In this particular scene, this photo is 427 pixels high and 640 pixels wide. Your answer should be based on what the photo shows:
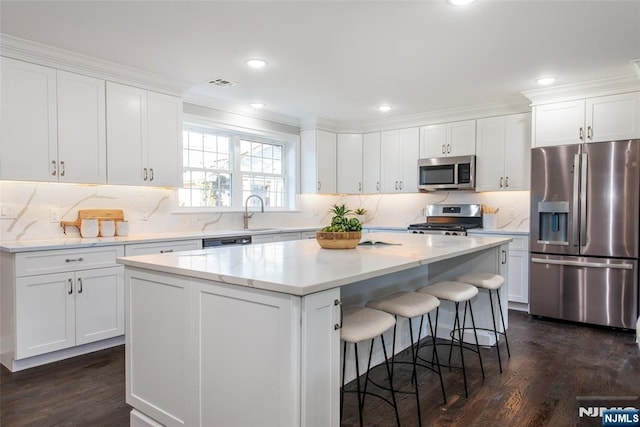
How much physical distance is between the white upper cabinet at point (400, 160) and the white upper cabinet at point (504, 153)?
0.84 metres

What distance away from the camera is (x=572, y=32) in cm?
281

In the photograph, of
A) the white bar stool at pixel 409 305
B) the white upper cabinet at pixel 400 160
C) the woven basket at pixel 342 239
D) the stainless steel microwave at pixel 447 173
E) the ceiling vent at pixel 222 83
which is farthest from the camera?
the white upper cabinet at pixel 400 160

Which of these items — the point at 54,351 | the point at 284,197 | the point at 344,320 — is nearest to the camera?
the point at 344,320

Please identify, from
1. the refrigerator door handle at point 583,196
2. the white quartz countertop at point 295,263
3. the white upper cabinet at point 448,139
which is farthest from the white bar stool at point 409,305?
the white upper cabinet at point 448,139

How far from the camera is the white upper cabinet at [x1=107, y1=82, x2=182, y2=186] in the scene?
359 cm

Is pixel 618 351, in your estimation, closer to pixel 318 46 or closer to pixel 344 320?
pixel 344 320

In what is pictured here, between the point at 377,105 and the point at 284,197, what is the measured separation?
6.15 ft

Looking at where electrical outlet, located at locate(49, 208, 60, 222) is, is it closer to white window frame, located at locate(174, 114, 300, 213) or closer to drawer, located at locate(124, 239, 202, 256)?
drawer, located at locate(124, 239, 202, 256)

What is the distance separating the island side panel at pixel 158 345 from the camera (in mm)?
1864

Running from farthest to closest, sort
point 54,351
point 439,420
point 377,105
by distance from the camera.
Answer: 1. point 377,105
2. point 54,351
3. point 439,420

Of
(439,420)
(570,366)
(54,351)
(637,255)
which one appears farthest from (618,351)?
(54,351)

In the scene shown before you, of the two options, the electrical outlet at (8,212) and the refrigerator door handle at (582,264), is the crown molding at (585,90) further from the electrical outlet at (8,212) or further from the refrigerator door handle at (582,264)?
the electrical outlet at (8,212)

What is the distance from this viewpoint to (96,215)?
3.71 metres

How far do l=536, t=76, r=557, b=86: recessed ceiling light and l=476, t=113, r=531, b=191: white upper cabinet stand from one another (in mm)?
777
